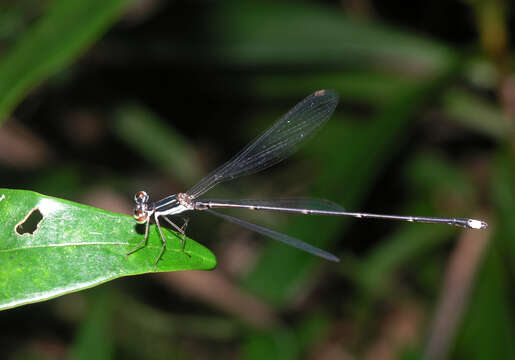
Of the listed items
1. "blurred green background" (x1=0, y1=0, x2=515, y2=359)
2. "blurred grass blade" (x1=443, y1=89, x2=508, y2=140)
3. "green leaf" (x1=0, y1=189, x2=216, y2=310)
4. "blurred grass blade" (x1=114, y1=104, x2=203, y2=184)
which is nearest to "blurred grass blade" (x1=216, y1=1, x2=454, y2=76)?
"blurred green background" (x1=0, y1=0, x2=515, y2=359)

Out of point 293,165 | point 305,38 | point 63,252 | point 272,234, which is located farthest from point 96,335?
point 305,38

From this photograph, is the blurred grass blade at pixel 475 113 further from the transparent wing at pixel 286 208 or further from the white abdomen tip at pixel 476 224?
the transparent wing at pixel 286 208

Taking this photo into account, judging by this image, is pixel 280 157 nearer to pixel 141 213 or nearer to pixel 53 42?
pixel 141 213

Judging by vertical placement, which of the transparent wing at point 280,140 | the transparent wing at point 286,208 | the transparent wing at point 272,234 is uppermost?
the transparent wing at point 280,140

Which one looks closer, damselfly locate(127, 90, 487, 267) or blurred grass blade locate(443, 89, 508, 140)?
damselfly locate(127, 90, 487, 267)

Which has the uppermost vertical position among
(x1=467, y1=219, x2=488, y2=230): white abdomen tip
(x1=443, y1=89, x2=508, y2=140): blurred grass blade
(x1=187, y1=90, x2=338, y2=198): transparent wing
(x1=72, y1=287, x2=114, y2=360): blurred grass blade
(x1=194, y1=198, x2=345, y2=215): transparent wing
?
(x1=443, y1=89, x2=508, y2=140): blurred grass blade

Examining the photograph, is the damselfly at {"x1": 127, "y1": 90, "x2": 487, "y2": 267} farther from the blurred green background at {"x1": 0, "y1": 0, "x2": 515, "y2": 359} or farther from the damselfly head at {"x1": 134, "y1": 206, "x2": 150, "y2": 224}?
the blurred green background at {"x1": 0, "y1": 0, "x2": 515, "y2": 359}

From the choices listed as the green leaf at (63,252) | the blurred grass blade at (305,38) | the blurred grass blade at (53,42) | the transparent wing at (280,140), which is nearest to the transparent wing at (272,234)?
the transparent wing at (280,140)
